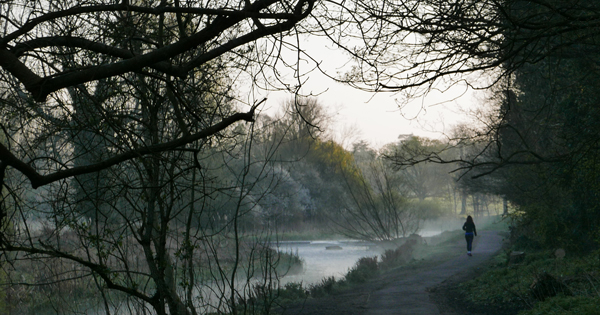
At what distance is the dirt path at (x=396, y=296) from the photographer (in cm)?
1113

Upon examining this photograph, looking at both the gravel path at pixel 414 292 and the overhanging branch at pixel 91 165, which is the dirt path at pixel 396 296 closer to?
the gravel path at pixel 414 292

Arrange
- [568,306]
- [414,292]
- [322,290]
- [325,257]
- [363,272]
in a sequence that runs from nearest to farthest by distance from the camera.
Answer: [568,306] → [414,292] → [322,290] → [363,272] → [325,257]

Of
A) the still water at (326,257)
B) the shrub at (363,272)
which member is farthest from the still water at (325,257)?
the shrub at (363,272)

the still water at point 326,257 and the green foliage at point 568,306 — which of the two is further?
the still water at point 326,257

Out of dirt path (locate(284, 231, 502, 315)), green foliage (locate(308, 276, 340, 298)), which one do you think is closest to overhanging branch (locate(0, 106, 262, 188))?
dirt path (locate(284, 231, 502, 315))

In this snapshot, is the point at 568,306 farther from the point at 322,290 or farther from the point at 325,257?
the point at 325,257

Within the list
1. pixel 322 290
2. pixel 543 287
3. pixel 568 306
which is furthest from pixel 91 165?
pixel 322 290

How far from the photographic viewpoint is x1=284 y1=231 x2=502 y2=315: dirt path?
36.5 feet

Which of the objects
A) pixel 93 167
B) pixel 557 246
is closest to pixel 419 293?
pixel 557 246

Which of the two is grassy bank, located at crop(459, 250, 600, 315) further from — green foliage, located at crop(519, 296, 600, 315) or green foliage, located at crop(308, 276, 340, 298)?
green foliage, located at crop(308, 276, 340, 298)

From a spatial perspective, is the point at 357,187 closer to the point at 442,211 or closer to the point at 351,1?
the point at 351,1

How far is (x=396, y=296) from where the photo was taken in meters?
12.8

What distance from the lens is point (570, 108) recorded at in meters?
12.8

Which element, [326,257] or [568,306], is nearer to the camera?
[568,306]
